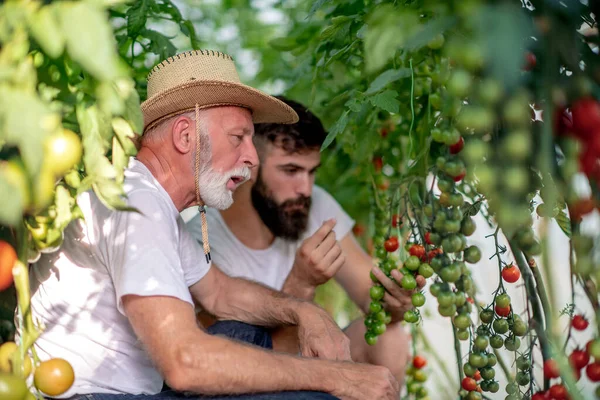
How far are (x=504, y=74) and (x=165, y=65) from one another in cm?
133

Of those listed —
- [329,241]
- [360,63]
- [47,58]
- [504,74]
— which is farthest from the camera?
[329,241]

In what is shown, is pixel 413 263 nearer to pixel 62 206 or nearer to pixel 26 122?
pixel 62 206

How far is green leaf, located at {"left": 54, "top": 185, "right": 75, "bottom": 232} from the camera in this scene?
3.92 feet

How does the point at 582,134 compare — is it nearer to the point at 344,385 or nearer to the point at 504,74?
the point at 504,74

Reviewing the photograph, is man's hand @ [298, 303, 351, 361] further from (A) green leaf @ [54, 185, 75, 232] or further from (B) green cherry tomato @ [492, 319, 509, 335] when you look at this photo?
(A) green leaf @ [54, 185, 75, 232]

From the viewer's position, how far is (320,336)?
6.48 feet

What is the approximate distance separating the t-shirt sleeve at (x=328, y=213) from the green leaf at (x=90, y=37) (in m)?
1.91

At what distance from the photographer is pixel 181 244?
76.0 inches

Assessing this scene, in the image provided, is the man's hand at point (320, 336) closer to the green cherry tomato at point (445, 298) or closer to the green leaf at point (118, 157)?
the green cherry tomato at point (445, 298)

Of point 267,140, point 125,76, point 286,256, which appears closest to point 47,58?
point 125,76

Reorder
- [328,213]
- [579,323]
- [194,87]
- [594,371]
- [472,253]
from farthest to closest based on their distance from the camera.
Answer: [328,213] < [194,87] < [472,253] < [579,323] < [594,371]

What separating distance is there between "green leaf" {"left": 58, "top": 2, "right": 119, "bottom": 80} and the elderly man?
0.68m

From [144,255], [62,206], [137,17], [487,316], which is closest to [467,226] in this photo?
[487,316]

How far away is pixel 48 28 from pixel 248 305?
4.57ft
